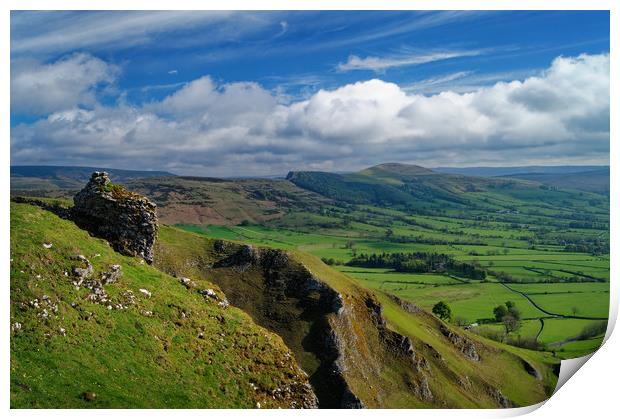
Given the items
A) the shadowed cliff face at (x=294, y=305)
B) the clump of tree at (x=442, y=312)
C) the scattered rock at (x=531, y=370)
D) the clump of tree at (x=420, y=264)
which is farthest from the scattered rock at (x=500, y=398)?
the clump of tree at (x=420, y=264)

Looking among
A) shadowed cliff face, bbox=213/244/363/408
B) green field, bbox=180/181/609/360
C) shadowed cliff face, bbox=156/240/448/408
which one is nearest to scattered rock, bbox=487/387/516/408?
shadowed cliff face, bbox=156/240/448/408

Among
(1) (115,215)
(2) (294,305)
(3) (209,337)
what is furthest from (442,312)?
(1) (115,215)

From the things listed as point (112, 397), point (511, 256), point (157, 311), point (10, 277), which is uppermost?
point (10, 277)

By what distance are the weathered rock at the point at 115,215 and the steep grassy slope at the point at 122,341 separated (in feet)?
5.92

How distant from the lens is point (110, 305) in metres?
27.9

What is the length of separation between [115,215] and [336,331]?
17880 millimetres

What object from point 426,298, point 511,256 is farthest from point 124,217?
point 511,256

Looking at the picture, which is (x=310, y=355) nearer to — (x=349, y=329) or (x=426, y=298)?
(x=349, y=329)

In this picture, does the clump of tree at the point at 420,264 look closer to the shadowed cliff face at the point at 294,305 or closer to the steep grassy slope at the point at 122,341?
the shadowed cliff face at the point at 294,305

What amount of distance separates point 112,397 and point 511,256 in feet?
544

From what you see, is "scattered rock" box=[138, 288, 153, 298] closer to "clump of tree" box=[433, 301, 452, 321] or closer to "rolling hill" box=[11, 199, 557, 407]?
"rolling hill" box=[11, 199, 557, 407]

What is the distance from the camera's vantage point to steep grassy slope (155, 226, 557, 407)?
115 feet

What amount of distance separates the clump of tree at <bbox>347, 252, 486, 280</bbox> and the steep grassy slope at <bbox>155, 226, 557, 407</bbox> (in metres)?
93.6
